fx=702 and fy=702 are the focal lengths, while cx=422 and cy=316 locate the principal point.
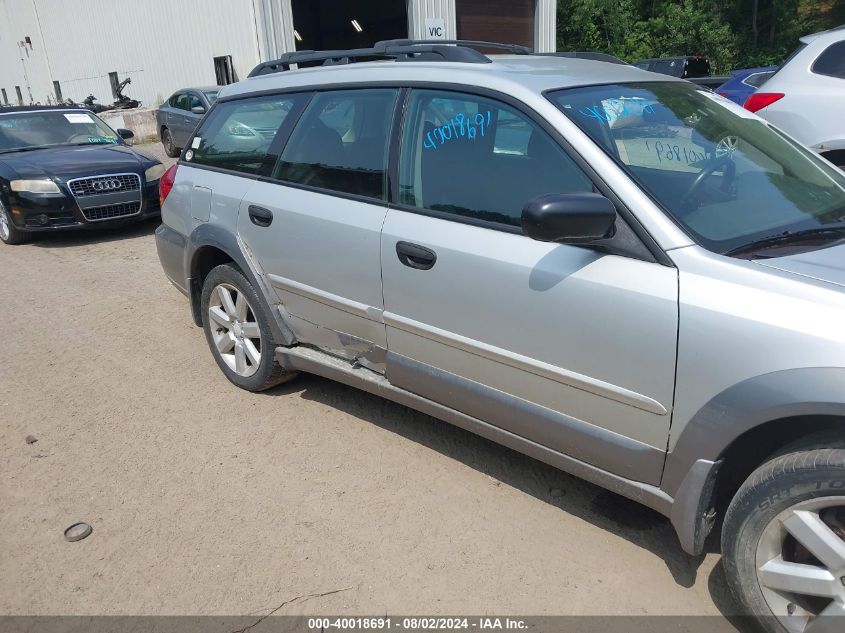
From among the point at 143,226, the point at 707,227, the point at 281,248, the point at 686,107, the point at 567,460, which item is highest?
the point at 686,107

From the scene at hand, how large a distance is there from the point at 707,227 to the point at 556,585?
140 centimetres

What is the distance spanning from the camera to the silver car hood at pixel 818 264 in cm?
210

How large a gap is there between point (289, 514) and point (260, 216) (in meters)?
1.55

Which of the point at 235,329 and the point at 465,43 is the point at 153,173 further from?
the point at 465,43

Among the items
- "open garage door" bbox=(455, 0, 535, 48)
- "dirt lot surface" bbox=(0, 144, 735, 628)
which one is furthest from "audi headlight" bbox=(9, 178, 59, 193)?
"open garage door" bbox=(455, 0, 535, 48)

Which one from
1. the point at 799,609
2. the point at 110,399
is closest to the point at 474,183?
the point at 799,609

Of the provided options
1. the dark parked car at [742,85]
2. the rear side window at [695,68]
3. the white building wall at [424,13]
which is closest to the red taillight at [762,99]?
the dark parked car at [742,85]

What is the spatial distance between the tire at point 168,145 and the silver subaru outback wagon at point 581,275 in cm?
1245

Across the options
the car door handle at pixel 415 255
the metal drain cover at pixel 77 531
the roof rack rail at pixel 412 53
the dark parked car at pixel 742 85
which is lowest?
the metal drain cover at pixel 77 531

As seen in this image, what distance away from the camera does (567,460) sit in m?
2.68

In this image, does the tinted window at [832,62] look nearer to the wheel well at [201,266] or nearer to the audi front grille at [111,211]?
the wheel well at [201,266]

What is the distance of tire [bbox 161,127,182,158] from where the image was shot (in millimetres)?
15359

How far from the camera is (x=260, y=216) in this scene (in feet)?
12.1

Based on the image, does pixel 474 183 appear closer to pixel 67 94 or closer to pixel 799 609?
pixel 799 609
